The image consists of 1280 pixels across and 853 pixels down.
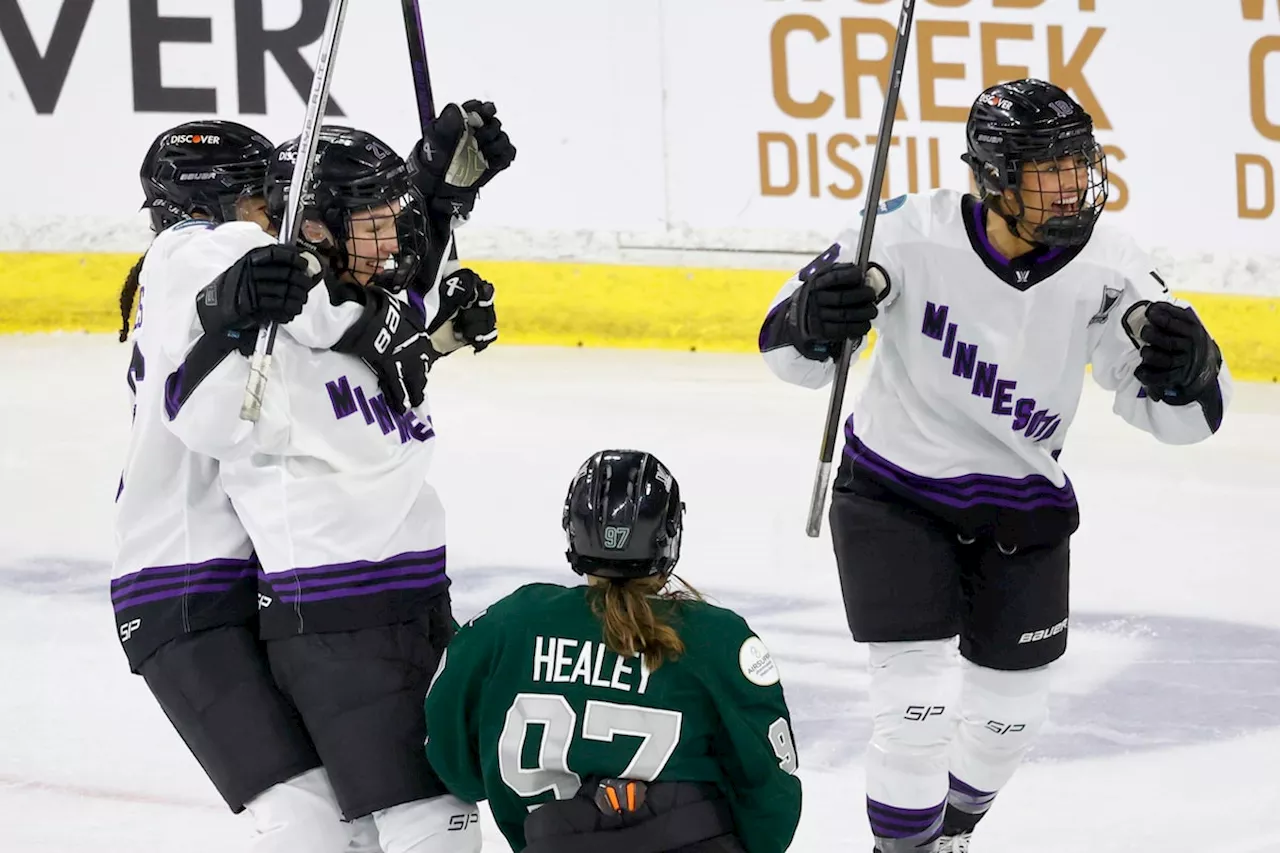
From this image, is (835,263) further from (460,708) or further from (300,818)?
(300,818)

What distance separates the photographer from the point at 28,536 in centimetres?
483

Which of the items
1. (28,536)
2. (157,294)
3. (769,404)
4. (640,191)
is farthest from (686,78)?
(157,294)

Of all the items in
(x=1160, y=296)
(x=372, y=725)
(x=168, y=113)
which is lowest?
(x=372, y=725)

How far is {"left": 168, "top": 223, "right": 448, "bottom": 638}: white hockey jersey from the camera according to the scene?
2.40m

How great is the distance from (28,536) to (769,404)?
2.37 meters

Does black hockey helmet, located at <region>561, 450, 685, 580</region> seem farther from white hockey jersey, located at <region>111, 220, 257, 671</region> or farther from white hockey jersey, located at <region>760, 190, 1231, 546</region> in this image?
white hockey jersey, located at <region>760, 190, 1231, 546</region>

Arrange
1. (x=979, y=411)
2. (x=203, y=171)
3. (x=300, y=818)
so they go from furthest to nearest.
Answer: (x=979, y=411) < (x=203, y=171) < (x=300, y=818)

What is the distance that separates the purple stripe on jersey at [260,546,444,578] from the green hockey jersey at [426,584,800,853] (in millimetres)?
234

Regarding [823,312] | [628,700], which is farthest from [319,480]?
[823,312]

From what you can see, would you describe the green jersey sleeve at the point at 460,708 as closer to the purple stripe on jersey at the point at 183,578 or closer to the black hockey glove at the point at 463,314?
the purple stripe on jersey at the point at 183,578

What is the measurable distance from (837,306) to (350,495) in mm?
818

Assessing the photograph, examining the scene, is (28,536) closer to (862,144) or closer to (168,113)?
(168,113)

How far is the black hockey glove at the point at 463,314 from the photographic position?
2.88 meters

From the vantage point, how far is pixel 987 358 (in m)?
3.01
